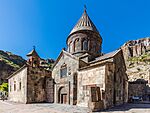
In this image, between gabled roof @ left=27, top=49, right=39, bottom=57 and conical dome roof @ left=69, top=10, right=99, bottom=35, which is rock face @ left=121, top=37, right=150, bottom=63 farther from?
gabled roof @ left=27, top=49, right=39, bottom=57

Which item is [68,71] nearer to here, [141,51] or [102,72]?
[102,72]

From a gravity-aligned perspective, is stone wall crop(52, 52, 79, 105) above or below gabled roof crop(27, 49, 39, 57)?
below

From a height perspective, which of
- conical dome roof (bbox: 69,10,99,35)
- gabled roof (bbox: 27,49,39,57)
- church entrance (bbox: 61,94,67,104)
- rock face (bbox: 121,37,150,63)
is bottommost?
church entrance (bbox: 61,94,67,104)

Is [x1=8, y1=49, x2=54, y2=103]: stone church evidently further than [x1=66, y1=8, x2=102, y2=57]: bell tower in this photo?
No

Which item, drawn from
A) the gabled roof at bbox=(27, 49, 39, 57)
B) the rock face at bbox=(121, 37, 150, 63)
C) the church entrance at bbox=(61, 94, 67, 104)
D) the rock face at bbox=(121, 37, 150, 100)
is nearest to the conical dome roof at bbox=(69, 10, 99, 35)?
the gabled roof at bbox=(27, 49, 39, 57)

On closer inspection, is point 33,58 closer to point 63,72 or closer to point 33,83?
point 33,83

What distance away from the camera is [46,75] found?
26125 millimetres

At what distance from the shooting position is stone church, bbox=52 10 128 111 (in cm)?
1630

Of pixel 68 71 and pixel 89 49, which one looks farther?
pixel 89 49

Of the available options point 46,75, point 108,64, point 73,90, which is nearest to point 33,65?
point 46,75

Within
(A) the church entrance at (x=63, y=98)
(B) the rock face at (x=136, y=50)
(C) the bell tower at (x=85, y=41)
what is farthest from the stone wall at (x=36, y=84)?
(B) the rock face at (x=136, y=50)

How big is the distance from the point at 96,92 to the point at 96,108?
146 centimetres

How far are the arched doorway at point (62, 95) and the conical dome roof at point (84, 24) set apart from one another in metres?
10.2

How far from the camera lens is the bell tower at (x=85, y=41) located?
25531 mm
